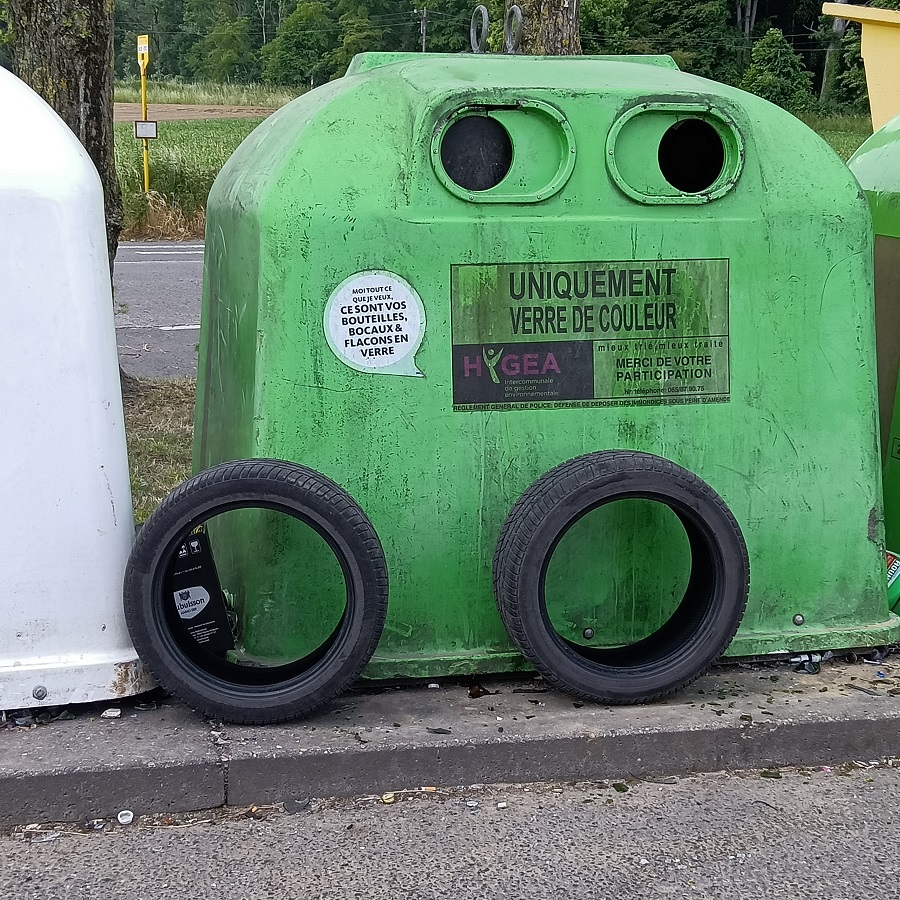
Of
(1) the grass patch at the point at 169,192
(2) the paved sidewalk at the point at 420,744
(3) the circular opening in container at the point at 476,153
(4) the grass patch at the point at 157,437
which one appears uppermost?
(1) the grass patch at the point at 169,192

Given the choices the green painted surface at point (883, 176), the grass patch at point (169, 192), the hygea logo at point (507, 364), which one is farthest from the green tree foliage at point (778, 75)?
the hygea logo at point (507, 364)

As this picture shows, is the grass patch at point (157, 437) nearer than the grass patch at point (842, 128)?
Yes

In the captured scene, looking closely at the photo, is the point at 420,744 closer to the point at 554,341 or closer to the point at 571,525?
the point at 571,525

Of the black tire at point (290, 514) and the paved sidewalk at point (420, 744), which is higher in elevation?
the black tire at point (290, 514)

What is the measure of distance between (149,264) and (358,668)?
11346 mm

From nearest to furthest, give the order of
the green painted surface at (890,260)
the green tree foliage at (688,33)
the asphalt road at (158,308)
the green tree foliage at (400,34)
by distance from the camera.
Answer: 1. the green painted surface at (890,260)
2. the asphalt road at (158,308)
3. the green tree foliage at (400,34)
4. the green tree foliage at (688,33)

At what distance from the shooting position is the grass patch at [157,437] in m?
5.05

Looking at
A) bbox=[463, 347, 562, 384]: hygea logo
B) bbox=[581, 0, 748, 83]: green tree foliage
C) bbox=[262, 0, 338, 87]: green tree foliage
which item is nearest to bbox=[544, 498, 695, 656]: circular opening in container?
bbox=[463, 347, 562, 384]: hygea logo

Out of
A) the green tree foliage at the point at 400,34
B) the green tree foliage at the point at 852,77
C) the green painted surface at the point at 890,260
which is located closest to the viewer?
the green painted surface at the point at 890,260

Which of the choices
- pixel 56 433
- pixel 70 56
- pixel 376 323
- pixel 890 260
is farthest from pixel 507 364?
pixel 70 56

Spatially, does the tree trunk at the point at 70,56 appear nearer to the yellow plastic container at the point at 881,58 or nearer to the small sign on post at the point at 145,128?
the yellow plastic container at the point at 881,58

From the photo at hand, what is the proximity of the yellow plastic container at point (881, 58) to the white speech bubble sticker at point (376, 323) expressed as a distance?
9.80 ft

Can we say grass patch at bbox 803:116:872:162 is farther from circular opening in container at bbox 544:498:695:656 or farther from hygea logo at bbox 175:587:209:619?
hygea logo at bbox 175:587:209:619

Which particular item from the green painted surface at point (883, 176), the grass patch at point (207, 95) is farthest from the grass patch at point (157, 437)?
the grass patch at point (207, 95)
